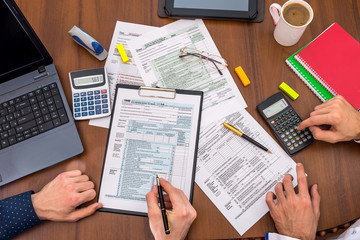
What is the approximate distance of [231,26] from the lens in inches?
38.5

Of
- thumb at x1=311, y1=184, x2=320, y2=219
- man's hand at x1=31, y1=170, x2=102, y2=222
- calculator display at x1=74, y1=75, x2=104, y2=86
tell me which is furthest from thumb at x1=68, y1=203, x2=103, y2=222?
thumb at x1=311, y1=184, x2=320, y2=219

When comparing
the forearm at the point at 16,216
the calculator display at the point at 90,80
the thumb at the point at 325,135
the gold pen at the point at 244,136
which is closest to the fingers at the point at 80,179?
the forearm at the point at 16,216

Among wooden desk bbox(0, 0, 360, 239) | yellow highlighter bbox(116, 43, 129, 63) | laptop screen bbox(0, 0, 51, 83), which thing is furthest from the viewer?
yellow highlighter bbox(116, 43, 129, 63)

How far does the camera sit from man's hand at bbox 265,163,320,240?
0.82m

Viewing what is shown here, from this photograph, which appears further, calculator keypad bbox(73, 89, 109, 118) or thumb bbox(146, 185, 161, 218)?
calculator keypad bbox(73, 89, 109, 118)

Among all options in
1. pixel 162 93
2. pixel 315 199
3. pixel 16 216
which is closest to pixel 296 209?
pixel 315 199

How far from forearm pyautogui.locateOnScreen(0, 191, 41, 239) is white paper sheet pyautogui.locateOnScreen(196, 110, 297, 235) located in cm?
46

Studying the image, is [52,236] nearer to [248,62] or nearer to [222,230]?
[222,230]

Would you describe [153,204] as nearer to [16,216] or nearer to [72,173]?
[72,173]

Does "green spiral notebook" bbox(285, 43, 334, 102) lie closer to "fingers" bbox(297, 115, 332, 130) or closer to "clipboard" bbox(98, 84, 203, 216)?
"fingers" bbox(297, 115, 332, 130)

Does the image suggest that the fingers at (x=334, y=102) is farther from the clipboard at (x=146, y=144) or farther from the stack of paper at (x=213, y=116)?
the clipboard at (x=146, y=144)

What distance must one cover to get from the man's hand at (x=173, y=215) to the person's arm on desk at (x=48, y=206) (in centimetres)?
16

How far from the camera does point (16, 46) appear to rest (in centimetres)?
81

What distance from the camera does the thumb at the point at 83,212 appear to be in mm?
826
